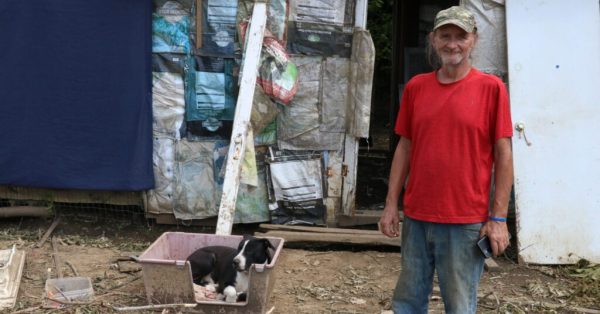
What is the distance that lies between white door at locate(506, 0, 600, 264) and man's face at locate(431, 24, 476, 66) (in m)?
2.83

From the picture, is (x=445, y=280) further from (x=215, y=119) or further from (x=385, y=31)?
(x=385, y=31)

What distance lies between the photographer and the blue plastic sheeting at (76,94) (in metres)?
5.82

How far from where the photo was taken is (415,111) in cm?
327

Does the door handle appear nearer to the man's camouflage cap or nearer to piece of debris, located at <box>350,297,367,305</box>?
piece of debris, located at <box>350,297,367,305</box>

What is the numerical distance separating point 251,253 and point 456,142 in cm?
187

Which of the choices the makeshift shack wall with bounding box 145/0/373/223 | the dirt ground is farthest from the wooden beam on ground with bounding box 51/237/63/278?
the makeshift shack wall with bounding box 145/0/373/223

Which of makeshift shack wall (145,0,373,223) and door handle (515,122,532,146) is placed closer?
door handle (515,122,532,146)

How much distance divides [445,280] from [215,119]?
3.30 metres

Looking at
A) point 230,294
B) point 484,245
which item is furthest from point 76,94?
point 484,245

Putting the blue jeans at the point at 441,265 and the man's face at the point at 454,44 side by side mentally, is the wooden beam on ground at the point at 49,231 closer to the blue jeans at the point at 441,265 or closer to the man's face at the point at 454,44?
the blue jeans at the point at 441,265

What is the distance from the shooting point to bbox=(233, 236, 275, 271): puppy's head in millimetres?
4426

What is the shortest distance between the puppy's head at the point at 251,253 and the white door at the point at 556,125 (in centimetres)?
240

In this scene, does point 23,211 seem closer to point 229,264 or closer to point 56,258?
point 56,258

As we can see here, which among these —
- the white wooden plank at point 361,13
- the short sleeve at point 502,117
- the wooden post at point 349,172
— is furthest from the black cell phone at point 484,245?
the white wooden plank at point 361,13
